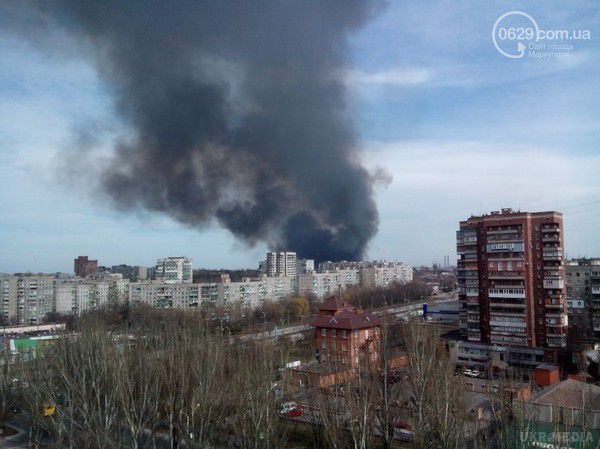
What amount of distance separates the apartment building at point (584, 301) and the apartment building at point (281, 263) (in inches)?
1312

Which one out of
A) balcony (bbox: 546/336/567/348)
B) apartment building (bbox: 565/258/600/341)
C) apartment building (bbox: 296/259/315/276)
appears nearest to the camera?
balcony (bbox: 546/336/567/348)

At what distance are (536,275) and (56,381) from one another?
13931 mm

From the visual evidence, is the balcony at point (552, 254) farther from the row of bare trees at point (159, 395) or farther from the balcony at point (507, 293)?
the row of bare trees at point (159, 395)

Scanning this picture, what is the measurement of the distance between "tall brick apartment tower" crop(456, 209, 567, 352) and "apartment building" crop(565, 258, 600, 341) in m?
2.23

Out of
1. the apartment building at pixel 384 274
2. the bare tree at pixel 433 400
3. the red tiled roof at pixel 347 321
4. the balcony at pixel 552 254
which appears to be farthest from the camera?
the apartment building at pixel 384 274

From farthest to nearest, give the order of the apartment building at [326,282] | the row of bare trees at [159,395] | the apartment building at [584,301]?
the apartment building at [326,282]
the apartment building at [584,301]
the row of bare trees at [159,395]

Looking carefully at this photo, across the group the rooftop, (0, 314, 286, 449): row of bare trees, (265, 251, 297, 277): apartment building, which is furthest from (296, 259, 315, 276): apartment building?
the rooftop

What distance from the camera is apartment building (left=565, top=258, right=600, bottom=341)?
712 inches

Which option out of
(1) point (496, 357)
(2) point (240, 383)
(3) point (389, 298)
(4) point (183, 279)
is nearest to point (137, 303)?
(4) point (183, 279)

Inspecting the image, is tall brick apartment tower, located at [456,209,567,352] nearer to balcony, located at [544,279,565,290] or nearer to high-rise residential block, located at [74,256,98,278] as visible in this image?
balcony, located at [544,279,565,290]

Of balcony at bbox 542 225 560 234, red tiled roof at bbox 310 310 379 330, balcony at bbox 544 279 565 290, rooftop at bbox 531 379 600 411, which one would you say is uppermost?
balcony at bbox 542 225 560 234

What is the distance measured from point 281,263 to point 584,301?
36.0m

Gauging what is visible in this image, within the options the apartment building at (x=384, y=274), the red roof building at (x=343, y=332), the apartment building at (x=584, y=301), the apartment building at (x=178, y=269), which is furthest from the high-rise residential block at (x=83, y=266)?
the apartment building at (x=584, y=301)

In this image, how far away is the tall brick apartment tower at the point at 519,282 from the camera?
15531 mm
